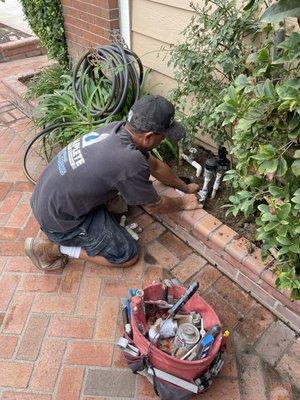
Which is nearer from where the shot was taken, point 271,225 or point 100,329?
point 271,225

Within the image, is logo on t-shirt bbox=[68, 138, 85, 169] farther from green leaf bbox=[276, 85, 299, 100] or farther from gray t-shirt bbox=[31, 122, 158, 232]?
green leaf bbox=[276, 85, 299, 100]

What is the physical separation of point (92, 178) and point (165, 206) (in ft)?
1.84

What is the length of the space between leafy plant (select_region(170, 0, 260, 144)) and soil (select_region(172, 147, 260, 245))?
1.16ft

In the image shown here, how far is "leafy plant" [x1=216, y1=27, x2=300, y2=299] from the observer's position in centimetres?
148

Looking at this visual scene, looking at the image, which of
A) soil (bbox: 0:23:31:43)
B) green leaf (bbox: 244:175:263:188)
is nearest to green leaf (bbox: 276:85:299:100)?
green leaf (bbox: 244:175:263:188)

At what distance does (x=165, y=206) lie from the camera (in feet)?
7.28

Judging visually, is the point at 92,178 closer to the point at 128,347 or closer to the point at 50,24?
the point at 128,347

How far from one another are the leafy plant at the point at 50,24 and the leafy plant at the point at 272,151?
9.06ft

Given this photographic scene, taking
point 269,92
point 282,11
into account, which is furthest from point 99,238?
point 282,11

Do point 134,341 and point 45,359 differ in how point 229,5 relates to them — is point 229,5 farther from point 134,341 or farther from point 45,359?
point 45,359

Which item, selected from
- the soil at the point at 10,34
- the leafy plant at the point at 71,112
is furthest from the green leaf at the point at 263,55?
the soil at the point at 10,34

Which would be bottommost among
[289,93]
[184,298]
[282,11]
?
[184,298]

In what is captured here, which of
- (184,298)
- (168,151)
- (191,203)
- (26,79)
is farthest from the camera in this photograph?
(26,79)

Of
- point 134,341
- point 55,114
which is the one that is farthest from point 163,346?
point 55,114
